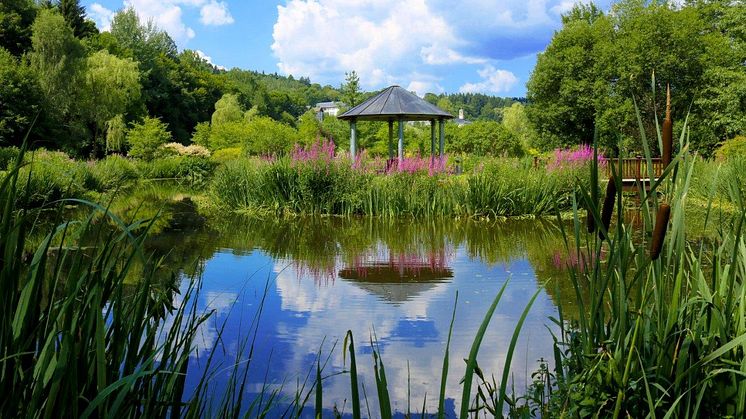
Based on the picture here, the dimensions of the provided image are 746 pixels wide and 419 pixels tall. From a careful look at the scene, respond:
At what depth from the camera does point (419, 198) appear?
10297 mm

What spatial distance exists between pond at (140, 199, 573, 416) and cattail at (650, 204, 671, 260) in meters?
0.68

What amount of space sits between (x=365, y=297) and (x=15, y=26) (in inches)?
1202

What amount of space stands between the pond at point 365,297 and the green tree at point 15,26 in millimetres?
25521

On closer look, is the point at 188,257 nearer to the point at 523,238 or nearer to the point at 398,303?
the point at 398,303

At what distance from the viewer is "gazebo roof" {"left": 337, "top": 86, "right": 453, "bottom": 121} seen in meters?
14.2

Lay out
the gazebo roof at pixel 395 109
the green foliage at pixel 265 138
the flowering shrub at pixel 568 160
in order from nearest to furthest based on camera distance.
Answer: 1. the flowering shrub at pixel 568 160
2. the gazebo roof at pixel 395 109
3. the green foliage at pixel 265 138

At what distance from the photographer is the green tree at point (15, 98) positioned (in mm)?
22719

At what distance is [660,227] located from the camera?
3.70 ft

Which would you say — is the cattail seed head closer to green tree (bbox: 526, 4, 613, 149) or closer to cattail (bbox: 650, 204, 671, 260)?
cattail (bbox: 650, 204, 671, 260)

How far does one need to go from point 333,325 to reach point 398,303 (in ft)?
2.54

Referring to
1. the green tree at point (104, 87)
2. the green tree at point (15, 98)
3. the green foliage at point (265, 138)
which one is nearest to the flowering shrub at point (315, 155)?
the green tree at point (15, 98)

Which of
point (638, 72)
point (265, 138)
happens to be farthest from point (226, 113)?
point (638, 72)

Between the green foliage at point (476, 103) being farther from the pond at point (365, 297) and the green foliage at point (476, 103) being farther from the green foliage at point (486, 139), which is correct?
the pond at point (365, 297)

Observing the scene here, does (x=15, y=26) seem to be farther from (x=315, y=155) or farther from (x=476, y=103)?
(x=476, y=103)
